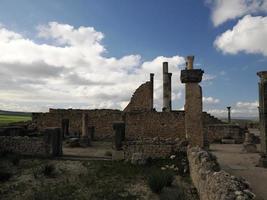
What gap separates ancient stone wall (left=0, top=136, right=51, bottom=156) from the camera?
1394cm

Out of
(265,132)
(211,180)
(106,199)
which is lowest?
(106,199)

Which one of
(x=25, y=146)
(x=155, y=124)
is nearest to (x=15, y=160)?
(x=25, y=146)

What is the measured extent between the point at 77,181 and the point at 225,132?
55.6 ft

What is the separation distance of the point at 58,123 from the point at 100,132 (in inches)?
157

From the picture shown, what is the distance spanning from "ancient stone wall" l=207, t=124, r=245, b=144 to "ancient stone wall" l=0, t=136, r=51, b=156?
14.5 metres

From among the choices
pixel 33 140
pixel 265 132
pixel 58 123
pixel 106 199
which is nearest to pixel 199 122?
pixel 265 132

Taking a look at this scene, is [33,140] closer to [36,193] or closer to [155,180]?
[36,193]

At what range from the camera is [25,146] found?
1406 centimetres

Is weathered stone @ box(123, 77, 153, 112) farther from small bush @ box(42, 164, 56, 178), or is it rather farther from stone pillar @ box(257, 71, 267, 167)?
small bush @ box(42, 164, 56, 178)

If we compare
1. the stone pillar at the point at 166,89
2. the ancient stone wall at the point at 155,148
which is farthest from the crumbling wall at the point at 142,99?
the ancient stone wall at the point at 155,148

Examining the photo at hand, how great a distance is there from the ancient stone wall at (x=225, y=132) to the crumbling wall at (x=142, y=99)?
6.70 metres

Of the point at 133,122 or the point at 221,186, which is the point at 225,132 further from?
the point at 221,186

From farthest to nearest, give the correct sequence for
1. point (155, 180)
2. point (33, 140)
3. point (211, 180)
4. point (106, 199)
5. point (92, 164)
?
1. point (33, 140)
2. point (92, 164)
3. point (155, 180)
4. point (106, 199)
5. point (211, 180)

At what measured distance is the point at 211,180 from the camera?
625 centimetres
